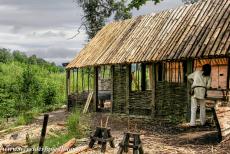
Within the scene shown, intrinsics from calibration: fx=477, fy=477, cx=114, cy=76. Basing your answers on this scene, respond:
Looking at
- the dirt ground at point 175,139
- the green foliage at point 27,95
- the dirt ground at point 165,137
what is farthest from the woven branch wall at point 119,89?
the green foliage at point 27,95

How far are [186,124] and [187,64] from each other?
2760 millimetres

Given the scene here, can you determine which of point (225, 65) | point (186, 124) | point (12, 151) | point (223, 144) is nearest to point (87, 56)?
point (225, 65)

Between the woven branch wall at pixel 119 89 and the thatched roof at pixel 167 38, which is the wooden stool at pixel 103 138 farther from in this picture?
the woven branch wall at pixel 119 89

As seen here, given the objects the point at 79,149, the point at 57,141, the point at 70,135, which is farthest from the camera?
the point at 70,135

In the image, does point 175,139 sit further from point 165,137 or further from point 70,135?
point 70,135

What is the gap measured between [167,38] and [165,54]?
4.61 ft

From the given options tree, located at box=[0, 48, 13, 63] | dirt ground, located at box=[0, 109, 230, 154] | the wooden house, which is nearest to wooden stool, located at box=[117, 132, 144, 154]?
dirt ground, located at box=[0, 109, 230, 154]

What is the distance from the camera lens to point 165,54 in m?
Answer: 18.7

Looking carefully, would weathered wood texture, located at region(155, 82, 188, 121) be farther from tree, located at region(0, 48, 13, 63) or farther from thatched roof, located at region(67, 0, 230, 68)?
tree, located at region(0, 48, 13, 63)

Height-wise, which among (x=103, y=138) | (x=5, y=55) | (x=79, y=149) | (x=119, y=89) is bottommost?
(x=79, y=149)

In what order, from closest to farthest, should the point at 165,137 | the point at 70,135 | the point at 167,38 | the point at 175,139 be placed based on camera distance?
1. the point at 175,139
2. the point at 165,137
3. the point at 70,135
4. the point at 167,38

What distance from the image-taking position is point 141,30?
2264cm

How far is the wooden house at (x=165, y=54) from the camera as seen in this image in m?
17.9

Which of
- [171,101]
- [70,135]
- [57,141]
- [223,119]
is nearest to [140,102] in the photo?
[171,101]
